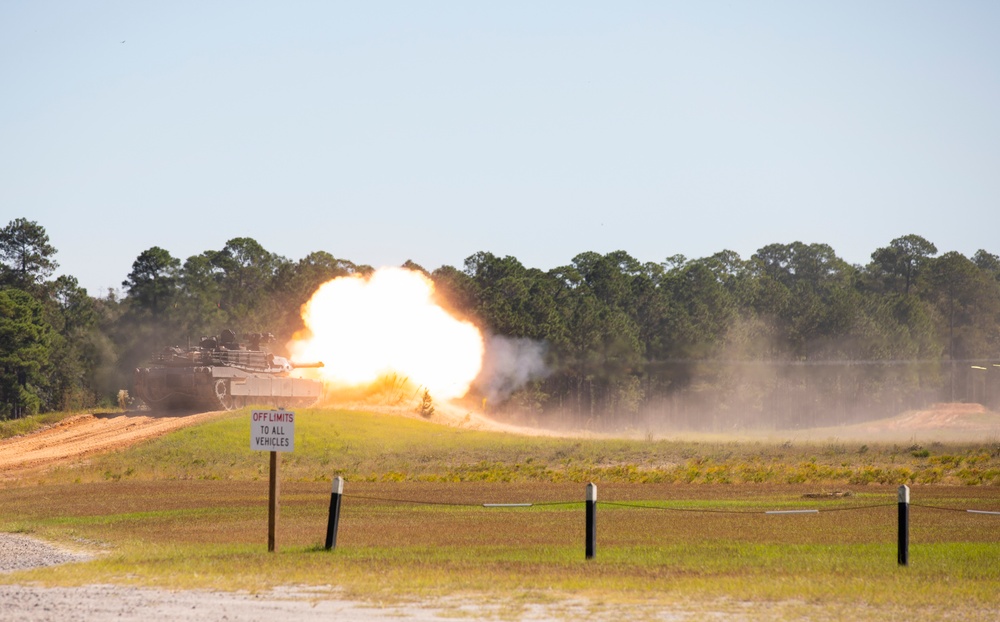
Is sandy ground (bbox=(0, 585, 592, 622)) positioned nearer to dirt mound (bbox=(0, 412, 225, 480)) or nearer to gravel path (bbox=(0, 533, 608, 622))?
gravel path (bbox=(0, 533, 608, 622))

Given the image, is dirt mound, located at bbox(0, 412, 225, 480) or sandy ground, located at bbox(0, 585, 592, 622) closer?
sandy ground, located at bbox(0, 585, 592, 622)

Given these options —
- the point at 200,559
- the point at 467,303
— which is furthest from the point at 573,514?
the point at 467,303

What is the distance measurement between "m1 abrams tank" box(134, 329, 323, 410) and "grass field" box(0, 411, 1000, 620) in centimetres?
606

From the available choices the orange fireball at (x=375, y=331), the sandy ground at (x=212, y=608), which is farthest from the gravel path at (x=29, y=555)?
the orange fireball at (x=375, y=331)

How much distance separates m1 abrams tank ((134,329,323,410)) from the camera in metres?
69.7

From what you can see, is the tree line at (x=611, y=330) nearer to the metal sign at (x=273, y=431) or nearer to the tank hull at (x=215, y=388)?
the tank hull at (x=215, y=388)

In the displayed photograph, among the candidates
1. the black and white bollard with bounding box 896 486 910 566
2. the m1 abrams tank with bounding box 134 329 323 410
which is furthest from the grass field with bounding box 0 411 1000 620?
the m1 abrams tank with bounding box 134 329 323 410

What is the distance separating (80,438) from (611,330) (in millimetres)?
57091

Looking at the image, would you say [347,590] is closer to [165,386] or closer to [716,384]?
[165,386]

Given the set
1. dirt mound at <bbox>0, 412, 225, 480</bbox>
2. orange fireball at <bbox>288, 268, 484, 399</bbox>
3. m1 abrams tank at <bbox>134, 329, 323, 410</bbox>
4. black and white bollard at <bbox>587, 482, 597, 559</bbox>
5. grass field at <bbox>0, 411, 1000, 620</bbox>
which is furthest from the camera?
orange fireball at <bbox>288, 268, 484, 399</bbox>

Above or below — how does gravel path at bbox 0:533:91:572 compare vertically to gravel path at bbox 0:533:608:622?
below

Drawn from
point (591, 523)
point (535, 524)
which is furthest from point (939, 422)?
point (591, 523)

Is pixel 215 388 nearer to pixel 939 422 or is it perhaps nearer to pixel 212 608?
pixel 212 608

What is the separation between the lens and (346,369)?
80.6m
